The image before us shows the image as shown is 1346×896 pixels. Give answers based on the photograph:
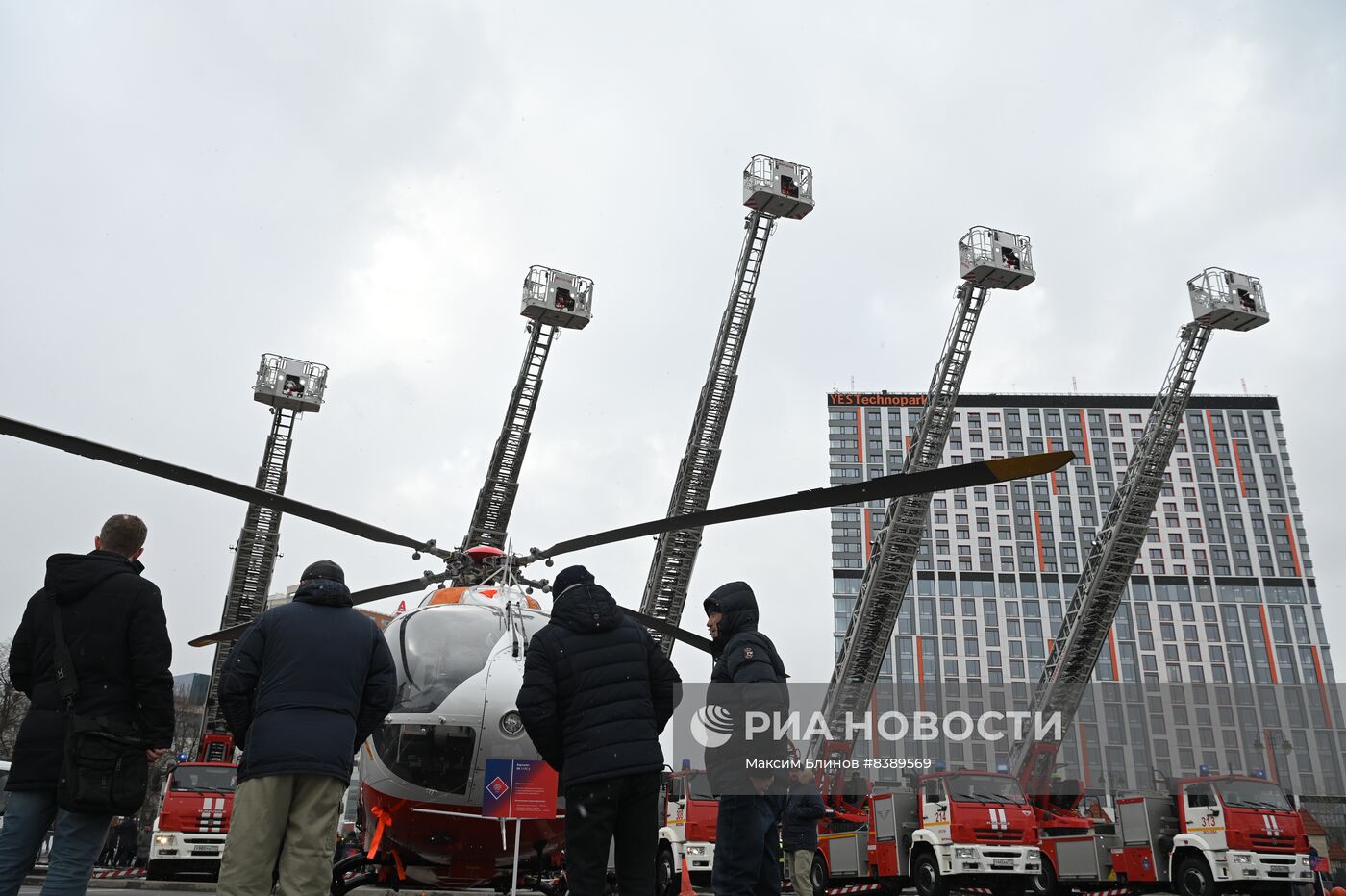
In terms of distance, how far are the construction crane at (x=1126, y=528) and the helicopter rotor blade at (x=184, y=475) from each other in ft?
67.7

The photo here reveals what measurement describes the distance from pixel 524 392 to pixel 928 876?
15792 millimetres

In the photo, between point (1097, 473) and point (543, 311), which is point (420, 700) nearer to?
point (543, 311)

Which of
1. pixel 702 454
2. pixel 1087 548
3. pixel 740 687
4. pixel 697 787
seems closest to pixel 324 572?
pixel 740 687

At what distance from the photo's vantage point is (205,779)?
1322 cm

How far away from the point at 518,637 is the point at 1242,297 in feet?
79.1

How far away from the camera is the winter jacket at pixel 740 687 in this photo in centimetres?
477

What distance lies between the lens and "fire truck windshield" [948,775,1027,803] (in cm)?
1303

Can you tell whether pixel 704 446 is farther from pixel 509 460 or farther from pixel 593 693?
pixel 593 693

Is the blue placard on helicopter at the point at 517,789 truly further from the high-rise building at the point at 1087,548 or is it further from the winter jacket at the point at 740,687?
the high-rise building at the point at 1087,548

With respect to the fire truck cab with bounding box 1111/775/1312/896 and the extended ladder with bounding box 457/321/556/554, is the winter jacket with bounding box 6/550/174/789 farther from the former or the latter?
the extended ladder with bounding box 457/321/556/554

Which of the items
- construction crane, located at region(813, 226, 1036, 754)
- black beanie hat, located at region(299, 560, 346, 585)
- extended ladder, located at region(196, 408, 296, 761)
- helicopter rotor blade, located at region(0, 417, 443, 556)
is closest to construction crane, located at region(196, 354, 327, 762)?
extended ladder, located at region(196, 408, 296, 761)

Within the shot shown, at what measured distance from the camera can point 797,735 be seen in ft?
37.4

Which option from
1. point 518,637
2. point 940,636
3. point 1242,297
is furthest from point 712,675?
point 940,636

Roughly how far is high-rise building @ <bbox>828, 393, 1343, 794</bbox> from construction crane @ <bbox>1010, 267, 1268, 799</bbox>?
74.9 metres
